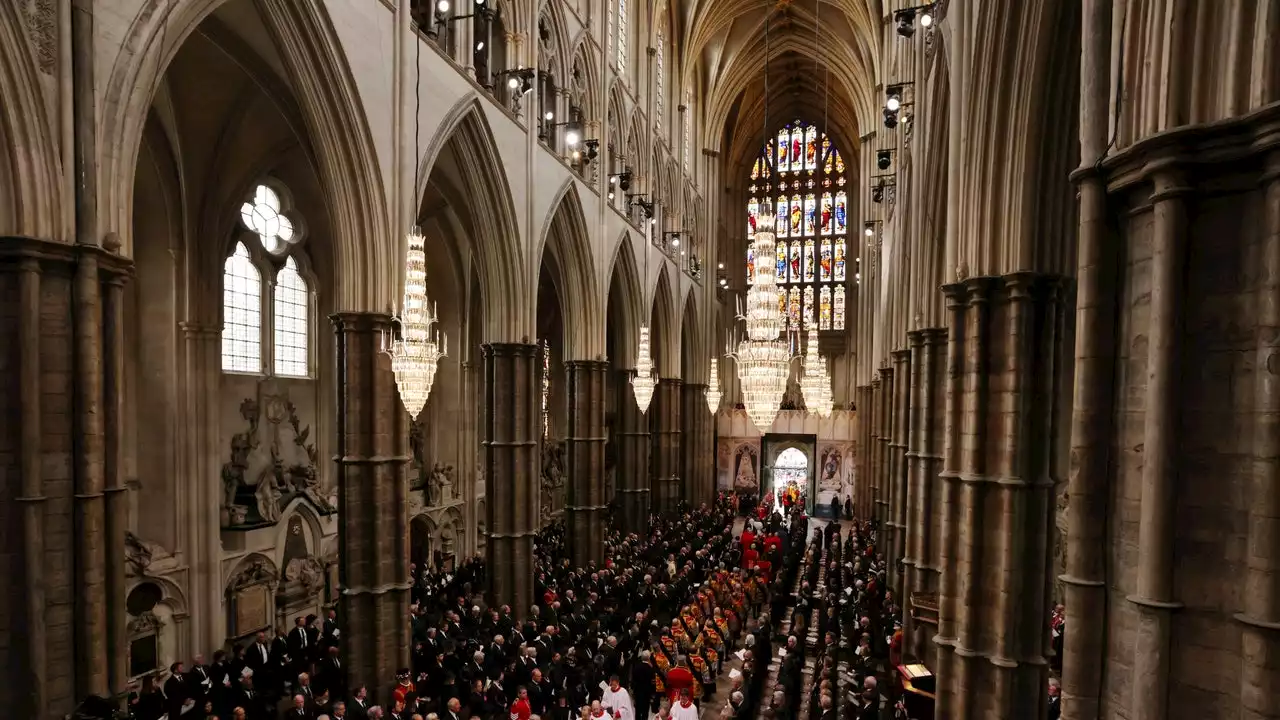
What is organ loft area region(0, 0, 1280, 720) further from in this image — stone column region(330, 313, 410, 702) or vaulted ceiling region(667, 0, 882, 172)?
vaulted ceiling region(667, 0, 882, 172)

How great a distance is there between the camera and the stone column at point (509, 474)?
16.7 metres

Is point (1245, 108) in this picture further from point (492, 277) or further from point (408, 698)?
point (492, 277)

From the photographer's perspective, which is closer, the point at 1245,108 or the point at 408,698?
the point at 1245,108

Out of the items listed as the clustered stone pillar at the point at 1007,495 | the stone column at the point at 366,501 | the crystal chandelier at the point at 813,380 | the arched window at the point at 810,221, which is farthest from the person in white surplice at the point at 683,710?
the arched window at the point at 810,221

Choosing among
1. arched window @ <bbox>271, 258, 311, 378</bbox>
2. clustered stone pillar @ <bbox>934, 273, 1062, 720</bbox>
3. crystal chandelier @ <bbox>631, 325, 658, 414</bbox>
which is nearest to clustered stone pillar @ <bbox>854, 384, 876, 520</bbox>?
crystal chandelier @ <bbox>631, 325, 658, 414</bbox>

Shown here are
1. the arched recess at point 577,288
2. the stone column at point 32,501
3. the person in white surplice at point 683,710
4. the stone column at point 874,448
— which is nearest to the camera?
the stone column at point 32,501

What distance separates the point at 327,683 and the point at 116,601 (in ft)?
16.3

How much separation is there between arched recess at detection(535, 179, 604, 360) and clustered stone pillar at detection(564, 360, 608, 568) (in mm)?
530

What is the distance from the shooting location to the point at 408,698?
10.7 metres

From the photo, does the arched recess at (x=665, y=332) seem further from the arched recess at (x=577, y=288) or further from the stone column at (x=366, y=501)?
the stone column at (x=366, y=501)

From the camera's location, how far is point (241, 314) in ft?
55.7

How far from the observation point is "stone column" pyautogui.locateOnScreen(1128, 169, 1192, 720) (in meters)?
4.03

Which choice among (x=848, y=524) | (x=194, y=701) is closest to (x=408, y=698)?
(x=194, y=701)

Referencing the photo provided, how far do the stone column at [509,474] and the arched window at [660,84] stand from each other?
14842mm
